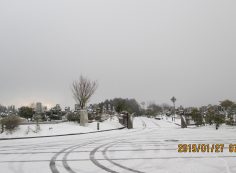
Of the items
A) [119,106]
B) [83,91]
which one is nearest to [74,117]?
[83,91]

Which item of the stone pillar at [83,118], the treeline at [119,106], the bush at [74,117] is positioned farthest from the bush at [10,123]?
the treeline at [119,106]

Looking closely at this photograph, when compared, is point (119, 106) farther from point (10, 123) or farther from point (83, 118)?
point (10, 123)

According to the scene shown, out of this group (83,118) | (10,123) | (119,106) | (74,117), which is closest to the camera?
(10,123)

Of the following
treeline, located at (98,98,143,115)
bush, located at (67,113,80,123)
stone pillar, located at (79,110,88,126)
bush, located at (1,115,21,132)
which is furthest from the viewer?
treeline, located at (98,98,143,115)

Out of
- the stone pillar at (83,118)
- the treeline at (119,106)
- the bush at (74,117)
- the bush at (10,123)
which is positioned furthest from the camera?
the treeline at (119,106)

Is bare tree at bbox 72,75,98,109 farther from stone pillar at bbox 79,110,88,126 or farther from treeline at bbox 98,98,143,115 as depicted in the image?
treeline at bbox 98,98,143,115

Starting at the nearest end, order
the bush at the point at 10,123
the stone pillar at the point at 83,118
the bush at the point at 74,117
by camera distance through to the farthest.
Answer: the bush at the point at 10,123 → the stone pillar at the point at 83,118 → the bush at the point at 74,117

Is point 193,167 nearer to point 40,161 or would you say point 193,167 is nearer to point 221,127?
point 40,161

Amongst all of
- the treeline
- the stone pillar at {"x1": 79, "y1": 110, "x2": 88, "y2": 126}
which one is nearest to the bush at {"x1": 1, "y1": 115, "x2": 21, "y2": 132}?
the stone pillar at {"x1": 79, "y1": 110, "x2": 88, "y2": 126}

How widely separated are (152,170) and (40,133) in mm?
17464

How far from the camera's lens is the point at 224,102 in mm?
35062

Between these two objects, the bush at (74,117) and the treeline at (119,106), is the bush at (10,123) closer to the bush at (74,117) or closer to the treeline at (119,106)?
the bush at (74,117)

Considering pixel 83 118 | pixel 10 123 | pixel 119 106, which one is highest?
pixel 119 106

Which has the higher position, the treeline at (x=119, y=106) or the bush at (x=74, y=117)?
the treeline at (x=119, y=106)
